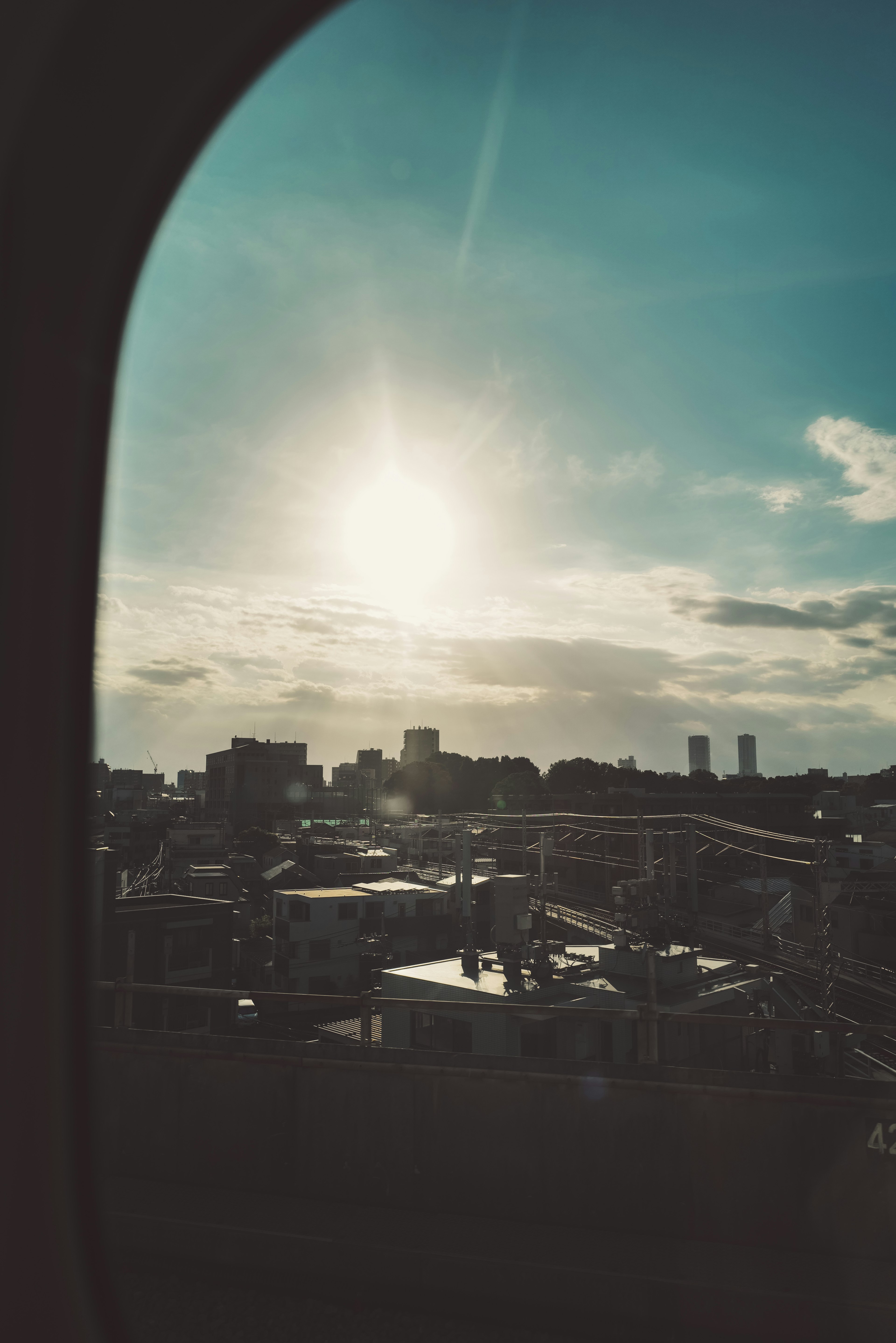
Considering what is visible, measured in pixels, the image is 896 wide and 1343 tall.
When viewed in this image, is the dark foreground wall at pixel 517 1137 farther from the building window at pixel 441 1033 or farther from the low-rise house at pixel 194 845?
the low-rise house at pixel 194 845

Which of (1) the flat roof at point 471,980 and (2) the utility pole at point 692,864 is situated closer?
(1) the flat roof at point 471,980

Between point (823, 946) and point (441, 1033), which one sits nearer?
point (441, 1033)

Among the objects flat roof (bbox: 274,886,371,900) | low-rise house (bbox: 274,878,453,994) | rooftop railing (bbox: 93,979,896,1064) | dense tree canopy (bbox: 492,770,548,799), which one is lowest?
low-rise house (bbox: 274,878,453,994)

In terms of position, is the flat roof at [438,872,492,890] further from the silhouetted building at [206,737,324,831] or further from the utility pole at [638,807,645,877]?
the silhouetted building at [206,737,324,831]

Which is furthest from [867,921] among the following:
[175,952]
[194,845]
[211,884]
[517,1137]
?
[194,845]

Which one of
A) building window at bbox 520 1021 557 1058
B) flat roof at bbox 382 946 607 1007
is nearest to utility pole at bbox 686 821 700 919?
flat roof at bbox 382 946 607 1007

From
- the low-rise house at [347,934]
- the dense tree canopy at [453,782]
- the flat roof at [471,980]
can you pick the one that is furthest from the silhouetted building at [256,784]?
the flat roof at [471,980]

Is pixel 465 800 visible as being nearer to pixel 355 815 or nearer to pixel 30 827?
pixel 355 815

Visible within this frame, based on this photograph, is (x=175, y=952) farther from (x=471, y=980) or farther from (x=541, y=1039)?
(x=541, y=1039)
